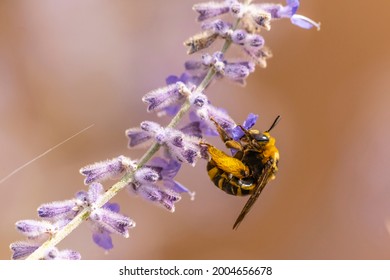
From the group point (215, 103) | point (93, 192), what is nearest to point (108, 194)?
point (93, 192)

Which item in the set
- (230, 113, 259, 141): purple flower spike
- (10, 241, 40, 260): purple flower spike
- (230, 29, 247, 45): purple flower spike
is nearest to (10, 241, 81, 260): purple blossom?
(10, 241, 40, 260): purple flower spike

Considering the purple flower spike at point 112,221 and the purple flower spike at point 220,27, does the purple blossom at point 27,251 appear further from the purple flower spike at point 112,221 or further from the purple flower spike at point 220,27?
the purple flower spike at point 220,27

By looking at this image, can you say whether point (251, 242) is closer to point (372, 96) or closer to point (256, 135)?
point (372, 96)

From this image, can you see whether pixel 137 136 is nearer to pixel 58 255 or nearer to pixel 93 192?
pixel 93 192

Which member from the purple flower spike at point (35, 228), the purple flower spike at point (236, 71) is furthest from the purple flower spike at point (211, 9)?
the purple flower spike at point (35, 228)

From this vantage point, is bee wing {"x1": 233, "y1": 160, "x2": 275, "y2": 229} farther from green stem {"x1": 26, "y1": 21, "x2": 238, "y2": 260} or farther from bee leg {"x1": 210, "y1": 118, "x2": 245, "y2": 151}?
green stem {"x1": 26, "y1": 21, "x2": 238, "y2": 260}
